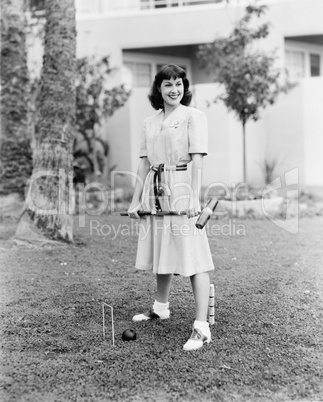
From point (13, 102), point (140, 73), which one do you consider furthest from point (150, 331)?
point (140, 73)

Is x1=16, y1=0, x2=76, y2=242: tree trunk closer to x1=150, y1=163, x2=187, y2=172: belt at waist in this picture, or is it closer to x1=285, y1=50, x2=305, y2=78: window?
x1=150, y1=163, x2=187, y2=172: belt at waist

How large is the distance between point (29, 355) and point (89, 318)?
856 mm

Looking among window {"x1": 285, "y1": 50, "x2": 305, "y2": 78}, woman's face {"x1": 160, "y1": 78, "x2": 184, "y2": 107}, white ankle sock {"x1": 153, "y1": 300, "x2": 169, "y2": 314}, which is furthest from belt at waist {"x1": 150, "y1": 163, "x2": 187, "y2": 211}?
window {"x1": 285, "y1": 50, "x2": 305, "y2": 78}

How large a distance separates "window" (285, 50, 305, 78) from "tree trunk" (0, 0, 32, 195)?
27.9 ft

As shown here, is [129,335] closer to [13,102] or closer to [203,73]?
[13,102]

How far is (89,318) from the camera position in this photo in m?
4.57

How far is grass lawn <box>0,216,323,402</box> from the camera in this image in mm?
3217

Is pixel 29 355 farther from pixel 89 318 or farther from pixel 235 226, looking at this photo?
pixel 235 226

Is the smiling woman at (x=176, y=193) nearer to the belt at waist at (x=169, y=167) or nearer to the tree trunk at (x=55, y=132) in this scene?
the belt at waist at (x=169, y=167)

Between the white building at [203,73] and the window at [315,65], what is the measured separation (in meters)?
0.03

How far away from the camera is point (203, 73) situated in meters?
16.0

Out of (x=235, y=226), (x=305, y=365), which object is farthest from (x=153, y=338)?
(x=235, y=226)

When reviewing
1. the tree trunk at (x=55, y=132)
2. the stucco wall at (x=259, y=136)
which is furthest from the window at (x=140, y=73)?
the tree trunk at (x=55, y=132)

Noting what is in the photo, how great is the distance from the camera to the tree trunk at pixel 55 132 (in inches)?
290
